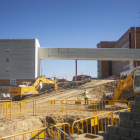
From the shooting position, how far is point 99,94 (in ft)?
84.3

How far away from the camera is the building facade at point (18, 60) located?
3550cm

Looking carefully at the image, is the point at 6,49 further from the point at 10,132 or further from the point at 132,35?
the point at 132,35

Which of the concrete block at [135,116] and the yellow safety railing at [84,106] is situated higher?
the concrete block at [135,116]

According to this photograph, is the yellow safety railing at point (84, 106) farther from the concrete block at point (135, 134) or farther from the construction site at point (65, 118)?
the concrete block at point (135, 134)

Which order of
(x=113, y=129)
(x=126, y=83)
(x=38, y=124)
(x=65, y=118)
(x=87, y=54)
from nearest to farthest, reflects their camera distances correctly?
(x=113, y=129)
(x=38, y=124)
(x=65, y=118)
(x=126, y=83)
(x=87, y=54)

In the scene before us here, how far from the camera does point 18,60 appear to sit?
35.8 m

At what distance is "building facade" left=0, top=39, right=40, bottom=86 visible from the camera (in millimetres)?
35500

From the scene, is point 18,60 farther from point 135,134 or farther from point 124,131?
point 135,134

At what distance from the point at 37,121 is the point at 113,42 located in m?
67.7

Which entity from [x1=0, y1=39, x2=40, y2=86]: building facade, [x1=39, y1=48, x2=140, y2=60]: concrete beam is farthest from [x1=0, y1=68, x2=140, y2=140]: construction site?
[x1=0, y1=39, x2=40, y2=86]: building facade

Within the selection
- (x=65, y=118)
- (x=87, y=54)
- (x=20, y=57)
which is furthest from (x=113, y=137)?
(x=20, y=57)

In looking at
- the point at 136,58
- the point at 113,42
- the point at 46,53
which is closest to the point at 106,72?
the point at 113,42

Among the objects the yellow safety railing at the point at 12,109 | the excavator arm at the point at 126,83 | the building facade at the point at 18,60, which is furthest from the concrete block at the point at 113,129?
the building facade at the point at 18,60

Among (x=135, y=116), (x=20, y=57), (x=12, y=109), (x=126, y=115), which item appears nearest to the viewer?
(x=135, y=116)
